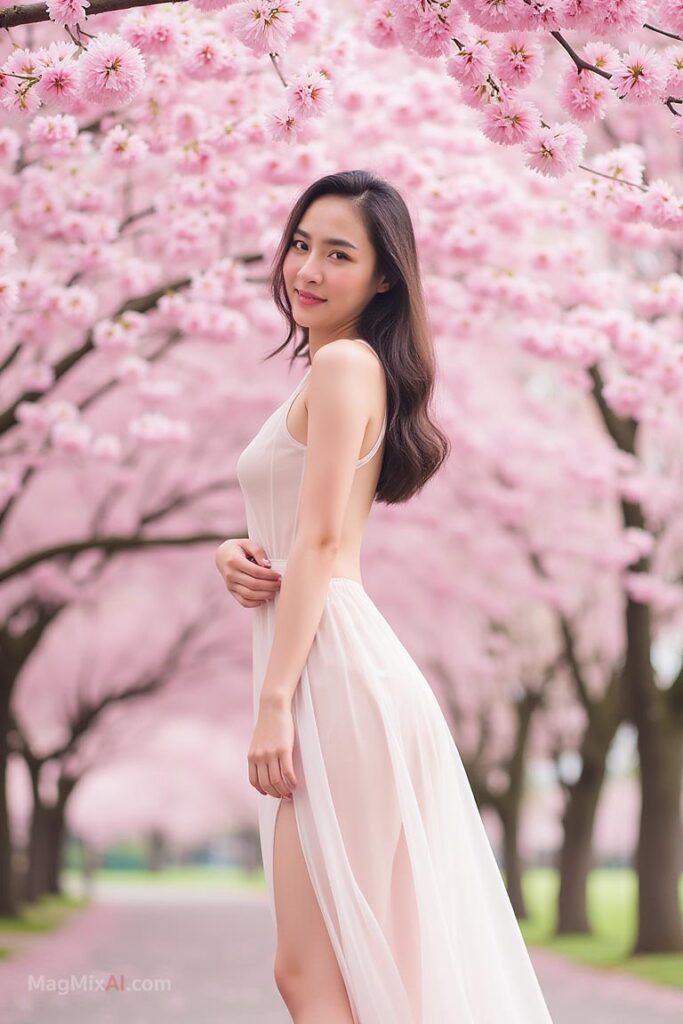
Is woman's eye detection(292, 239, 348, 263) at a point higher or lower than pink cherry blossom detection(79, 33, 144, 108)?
lower

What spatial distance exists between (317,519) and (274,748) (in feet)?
1.56

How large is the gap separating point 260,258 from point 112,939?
433 inches

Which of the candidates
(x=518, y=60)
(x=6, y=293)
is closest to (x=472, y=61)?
(x=518, y=60)

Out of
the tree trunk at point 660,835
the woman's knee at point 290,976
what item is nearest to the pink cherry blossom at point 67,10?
the woman's knee at point 290,976

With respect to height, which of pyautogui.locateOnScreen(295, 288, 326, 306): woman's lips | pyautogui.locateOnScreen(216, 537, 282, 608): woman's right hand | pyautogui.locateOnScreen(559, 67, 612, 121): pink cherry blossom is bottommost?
pyautogui.locateOnScreen(216, 537, 282, 608): woman's right hand

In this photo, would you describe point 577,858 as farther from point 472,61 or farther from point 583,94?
point 472,61

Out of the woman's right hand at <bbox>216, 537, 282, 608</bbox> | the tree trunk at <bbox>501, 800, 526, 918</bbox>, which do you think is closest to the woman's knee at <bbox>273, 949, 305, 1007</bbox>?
the woman's right hand at <bbox>216, 537, 282, 608</bbox>

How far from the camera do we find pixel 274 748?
2854 mm

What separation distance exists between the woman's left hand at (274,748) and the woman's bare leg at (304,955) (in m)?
0.13

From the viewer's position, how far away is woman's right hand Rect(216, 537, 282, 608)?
10.1ft

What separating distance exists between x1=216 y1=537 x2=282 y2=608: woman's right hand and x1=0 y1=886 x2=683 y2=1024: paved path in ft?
20.3

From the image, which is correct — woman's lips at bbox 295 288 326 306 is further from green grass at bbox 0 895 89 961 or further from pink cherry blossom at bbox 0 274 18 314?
green grass at bbox 0 895 89 961

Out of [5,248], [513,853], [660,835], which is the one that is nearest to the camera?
[5,248]

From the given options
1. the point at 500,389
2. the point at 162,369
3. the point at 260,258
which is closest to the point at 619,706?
the point at 500,389
